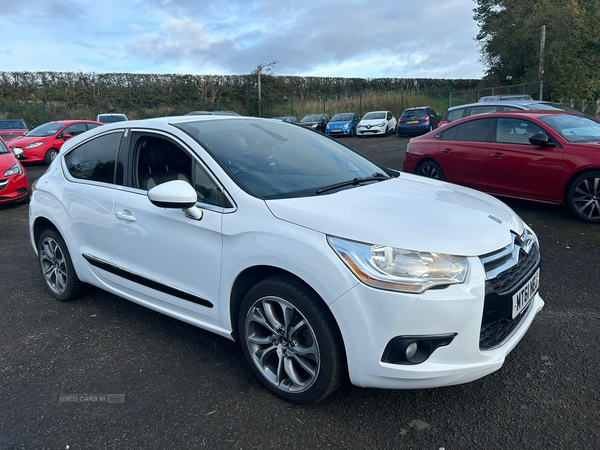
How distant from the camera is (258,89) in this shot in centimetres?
3881

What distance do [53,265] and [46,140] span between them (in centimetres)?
1266

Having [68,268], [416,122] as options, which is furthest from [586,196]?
[416,122]

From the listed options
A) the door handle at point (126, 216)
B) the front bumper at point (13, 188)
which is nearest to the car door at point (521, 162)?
the door handle at point (126, 216)

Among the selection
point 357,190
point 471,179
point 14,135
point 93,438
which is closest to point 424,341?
point 357,190

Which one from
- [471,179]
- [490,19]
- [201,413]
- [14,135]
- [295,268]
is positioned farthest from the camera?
[490,19]

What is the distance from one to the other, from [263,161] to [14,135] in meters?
19.0

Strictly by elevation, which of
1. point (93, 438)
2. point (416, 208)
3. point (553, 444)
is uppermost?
point (416, 208)

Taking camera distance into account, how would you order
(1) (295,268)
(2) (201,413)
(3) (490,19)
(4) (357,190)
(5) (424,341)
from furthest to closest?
(3) (490,19) → (4) (357,190) → (2) (201,413) → (1) (295,268) → (5) (424,341)

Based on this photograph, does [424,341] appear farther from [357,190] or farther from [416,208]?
[357,190]

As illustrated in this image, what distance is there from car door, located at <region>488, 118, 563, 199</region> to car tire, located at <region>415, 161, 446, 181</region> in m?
0.90

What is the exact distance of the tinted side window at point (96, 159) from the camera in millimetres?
3562

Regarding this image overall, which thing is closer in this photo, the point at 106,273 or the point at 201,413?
the point at 201,413

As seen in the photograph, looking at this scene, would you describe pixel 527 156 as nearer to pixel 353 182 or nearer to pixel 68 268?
pixel 353 182

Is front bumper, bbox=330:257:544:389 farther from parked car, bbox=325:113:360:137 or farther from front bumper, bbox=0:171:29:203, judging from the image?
parked car, bbox=325:113:360:137
